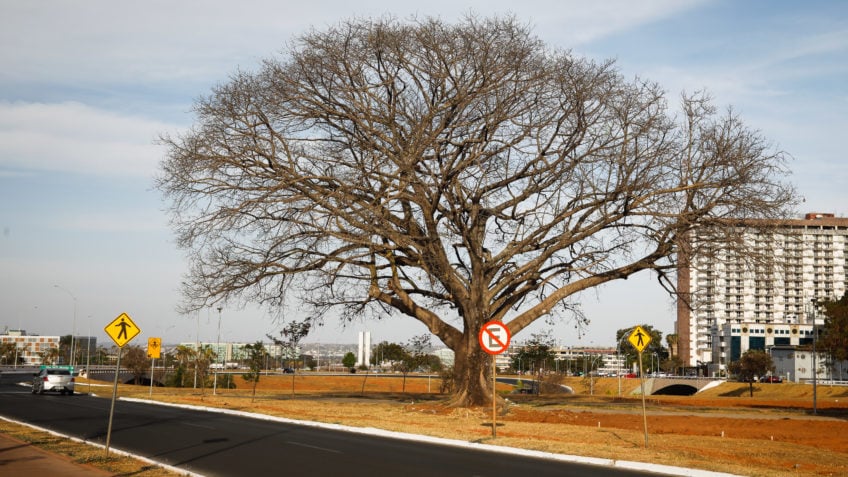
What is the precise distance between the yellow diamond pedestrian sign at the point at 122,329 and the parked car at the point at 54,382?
121 feet

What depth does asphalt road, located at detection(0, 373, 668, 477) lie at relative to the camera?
15711 mm

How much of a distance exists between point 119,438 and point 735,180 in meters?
23.5

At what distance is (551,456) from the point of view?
18844 millimetres

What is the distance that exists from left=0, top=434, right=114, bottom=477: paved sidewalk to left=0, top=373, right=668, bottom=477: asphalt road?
1741 mm

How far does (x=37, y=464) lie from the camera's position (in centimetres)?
1548

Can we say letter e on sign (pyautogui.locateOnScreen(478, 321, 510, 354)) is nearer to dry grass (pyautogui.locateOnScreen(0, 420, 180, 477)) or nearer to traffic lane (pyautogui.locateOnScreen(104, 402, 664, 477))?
traffic lane (pyautogui.locateOnScreen(104, 402, 664, 477))

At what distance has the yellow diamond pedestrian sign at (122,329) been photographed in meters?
16.8

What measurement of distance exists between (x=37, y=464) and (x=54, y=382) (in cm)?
3782

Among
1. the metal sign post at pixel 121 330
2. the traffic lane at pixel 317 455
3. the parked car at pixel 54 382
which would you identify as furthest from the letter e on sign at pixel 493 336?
the parked car at pixel 54 382

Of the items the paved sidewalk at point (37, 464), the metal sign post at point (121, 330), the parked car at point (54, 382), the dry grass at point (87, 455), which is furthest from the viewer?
the parked car at point (54, 382)

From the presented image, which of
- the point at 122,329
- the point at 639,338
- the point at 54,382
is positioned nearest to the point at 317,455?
the point at 122,329

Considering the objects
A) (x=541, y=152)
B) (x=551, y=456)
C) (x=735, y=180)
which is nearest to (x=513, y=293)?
(x=541, y=152)

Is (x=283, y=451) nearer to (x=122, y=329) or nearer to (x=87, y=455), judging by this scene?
(x=87, y=455)

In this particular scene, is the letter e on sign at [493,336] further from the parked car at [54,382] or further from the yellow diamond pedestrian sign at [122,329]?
the parked car at [54,382]
